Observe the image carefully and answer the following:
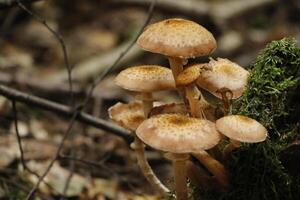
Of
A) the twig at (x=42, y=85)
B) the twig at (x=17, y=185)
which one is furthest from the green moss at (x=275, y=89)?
the twig at (x=42, y=85)

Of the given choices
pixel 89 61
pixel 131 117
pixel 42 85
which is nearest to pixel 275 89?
pixel 131 117

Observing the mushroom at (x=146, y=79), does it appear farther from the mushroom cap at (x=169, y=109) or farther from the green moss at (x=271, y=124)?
the green moss at (x=271, y=124)

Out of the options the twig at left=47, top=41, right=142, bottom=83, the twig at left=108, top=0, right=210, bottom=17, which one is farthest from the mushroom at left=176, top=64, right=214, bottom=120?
the twig at left=108, top=0, right=210, bottom=17

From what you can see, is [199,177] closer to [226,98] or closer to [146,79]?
[226,98]

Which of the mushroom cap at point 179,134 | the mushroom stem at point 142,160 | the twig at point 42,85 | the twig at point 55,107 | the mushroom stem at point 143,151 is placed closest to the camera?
the mushroom cap at point 179,134

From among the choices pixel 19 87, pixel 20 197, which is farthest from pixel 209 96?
pixel 20 197

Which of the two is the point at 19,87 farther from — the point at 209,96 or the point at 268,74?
the point at 268,74
